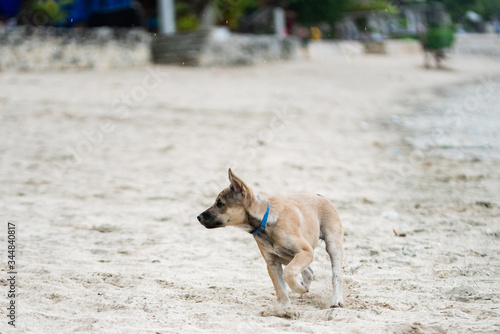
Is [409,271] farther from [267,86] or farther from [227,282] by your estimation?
[267,86]

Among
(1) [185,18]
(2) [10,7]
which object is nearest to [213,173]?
(2) [10,7]

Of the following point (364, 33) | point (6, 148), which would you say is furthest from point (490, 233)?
point (364, 33)

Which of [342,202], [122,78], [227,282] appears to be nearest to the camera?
[227,282]

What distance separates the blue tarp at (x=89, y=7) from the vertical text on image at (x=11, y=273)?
18.0 metres

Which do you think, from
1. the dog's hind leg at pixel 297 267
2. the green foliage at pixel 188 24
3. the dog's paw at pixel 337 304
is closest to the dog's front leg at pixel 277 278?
the dog's hind leg at pixel 297 267

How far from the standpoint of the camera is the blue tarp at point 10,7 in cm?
2139

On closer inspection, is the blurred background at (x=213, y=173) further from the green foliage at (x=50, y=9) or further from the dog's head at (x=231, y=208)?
the dog's head at (x=231, y=208)

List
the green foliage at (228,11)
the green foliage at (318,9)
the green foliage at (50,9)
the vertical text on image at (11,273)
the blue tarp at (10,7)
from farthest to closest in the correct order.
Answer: the green foliage at (318,9) < the green foliage at (228,11) < the blue tarp at (10,7) < the green foliage at (50,9) < the vertical text on image at (11,273)

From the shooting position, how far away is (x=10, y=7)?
2155 cm

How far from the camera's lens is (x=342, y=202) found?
22.8 ft

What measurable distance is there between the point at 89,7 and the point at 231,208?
837 inches

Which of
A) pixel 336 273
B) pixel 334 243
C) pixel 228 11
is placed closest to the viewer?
pixel 336 273

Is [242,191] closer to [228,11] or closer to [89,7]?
[89,7]

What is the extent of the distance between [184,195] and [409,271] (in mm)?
3504
